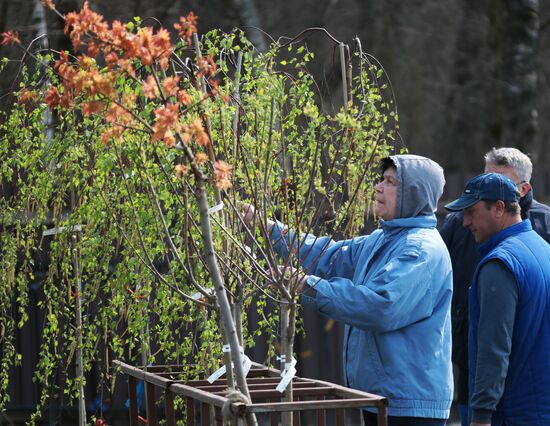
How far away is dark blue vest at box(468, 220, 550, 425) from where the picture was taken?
12.4 ft

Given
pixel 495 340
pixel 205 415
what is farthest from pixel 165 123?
pixel 495 340

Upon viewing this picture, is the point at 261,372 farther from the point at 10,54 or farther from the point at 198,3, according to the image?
the point at 198,3

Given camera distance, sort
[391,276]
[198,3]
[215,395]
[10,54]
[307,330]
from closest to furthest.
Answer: [215,395] < [391,276] < [307,330] < [10,54] < [198,3]

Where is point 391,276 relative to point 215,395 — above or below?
above

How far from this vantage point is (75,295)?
4.79 metres

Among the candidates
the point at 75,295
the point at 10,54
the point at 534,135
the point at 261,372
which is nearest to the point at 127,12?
the point at 10,54

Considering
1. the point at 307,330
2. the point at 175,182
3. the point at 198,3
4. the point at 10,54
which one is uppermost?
the point at 198,3

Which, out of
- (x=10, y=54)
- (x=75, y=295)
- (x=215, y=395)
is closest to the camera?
(x=215, y=395)

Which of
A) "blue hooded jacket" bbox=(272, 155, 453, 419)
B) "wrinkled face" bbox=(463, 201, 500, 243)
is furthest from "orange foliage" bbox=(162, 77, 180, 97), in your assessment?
"wrinkled face" bbox=(463, 201, 500, 243)

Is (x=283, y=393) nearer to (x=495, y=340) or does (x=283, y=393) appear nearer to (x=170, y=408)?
(x=170, y=408)

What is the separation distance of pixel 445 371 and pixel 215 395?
976mm

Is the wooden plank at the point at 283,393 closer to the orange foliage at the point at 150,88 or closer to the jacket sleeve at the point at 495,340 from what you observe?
the jacket sleeve at the point at 495,340

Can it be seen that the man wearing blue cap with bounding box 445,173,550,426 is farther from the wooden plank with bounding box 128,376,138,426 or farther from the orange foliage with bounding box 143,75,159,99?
the orange foliage with bounding box 143,75,159,99

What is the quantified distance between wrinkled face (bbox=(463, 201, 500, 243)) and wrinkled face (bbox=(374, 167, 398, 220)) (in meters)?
0.28
